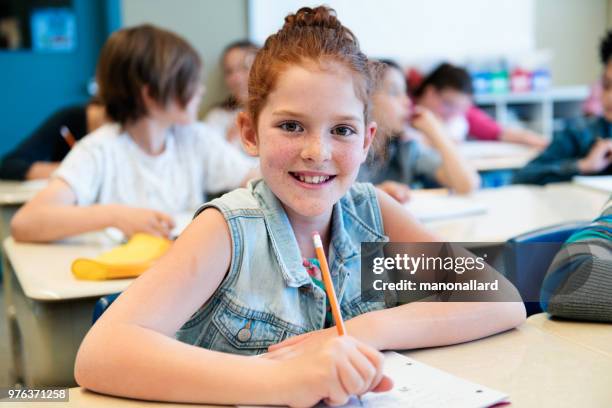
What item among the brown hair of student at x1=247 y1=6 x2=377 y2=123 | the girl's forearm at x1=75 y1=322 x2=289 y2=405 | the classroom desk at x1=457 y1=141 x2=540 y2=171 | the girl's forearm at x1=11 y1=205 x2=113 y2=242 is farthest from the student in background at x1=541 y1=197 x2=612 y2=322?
the classroom desk at x1=457 y1=141 x2=540 y2=171

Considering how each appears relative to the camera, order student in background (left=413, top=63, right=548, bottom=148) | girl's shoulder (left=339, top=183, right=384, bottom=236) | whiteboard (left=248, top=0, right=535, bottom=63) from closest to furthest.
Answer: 1. girl's shoulder (left=339, top=183, right=384, bottom=236)
2. student in background (left=413, top=63, right=548, bottom=148)
3. whiteboard (left=248, top=0, right=535, bottom=63)

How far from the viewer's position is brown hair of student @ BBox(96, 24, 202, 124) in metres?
2.14

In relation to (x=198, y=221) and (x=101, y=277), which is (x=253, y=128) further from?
(x=101, y=277)

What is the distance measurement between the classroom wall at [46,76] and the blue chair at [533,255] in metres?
3.43

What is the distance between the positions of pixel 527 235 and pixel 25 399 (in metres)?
0.99

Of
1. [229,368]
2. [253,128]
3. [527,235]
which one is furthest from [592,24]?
[229,368]

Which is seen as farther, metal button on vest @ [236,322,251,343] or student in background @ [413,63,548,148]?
student in background @ [413,63,548,148]

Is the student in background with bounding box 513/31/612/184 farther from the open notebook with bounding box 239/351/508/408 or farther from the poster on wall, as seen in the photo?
the poster on wall

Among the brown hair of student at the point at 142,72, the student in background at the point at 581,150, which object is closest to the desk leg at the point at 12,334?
the brown hair of student at the point at 142,72

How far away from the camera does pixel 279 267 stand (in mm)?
1066

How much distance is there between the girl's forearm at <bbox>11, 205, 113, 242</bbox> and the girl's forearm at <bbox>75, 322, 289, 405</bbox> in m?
0.98

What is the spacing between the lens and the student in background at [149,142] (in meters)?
2.05

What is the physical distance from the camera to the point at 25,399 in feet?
2.80

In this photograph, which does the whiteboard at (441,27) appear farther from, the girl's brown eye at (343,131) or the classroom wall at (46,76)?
the girl's brown eye at (343,131)
